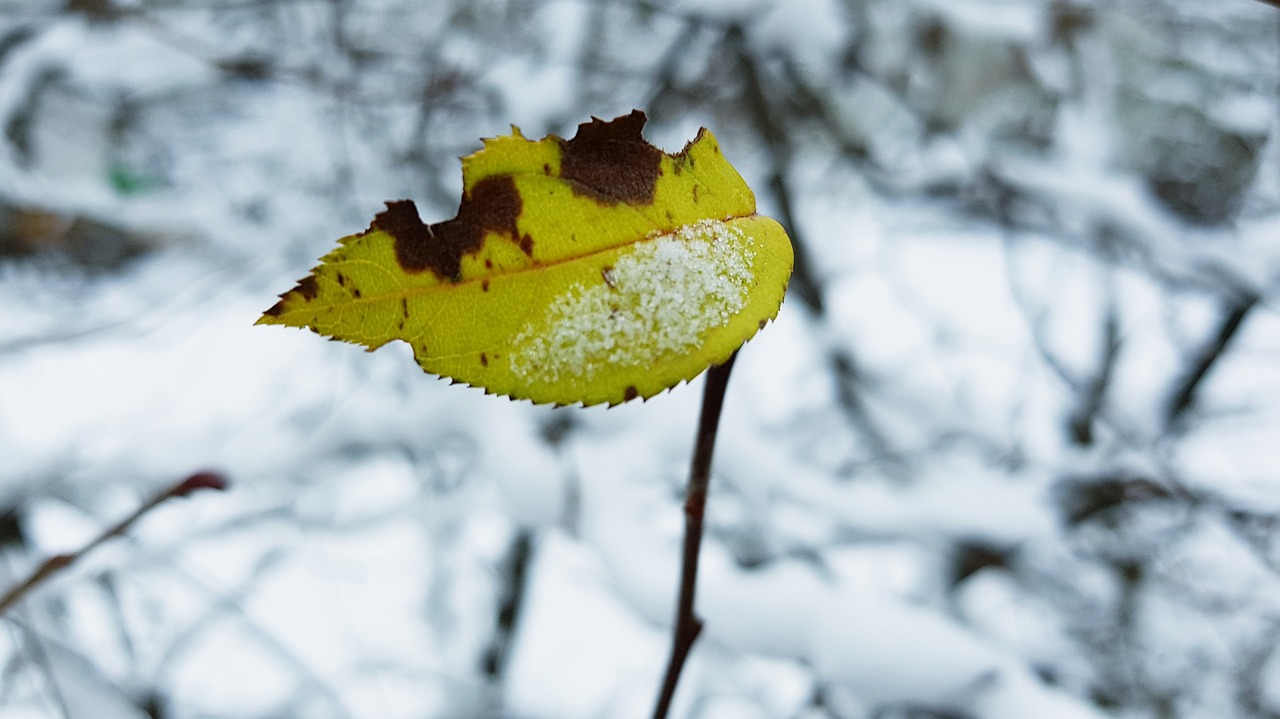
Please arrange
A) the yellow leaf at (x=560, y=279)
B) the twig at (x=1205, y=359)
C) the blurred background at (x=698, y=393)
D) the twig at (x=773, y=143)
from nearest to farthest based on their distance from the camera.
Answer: the yellow leaf at (x=560, y=279)
the blurred background at (x=698, y=393)
the twig at (x=1205, y=359)
the twig at (x=773, y=143)

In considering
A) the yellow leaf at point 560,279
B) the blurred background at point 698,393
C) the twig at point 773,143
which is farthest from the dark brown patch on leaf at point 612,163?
the twig at point 773,143

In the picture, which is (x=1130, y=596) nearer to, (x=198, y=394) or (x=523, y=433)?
(x=523, y=433)

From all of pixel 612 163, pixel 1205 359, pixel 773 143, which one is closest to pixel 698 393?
pixel 773 143

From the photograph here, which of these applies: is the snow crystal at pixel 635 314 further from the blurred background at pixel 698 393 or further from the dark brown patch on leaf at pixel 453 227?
the blurred background at pixel 698 393

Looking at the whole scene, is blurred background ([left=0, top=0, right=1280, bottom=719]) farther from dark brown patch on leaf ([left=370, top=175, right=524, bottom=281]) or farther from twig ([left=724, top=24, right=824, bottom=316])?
dark brown patch on leaf ([left=370, top=175, right=524, bottom=281])

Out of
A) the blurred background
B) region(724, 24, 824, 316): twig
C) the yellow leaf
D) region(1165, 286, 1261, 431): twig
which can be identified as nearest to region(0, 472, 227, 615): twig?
the yellow leaf

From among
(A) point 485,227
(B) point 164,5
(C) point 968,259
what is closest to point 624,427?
(C) point 968,259
